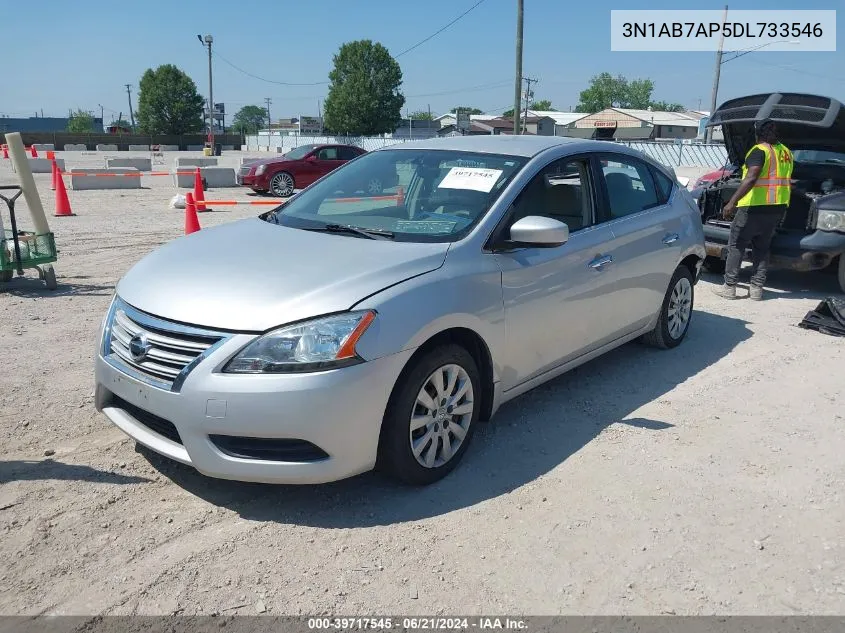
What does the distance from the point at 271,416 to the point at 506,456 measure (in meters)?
1.52

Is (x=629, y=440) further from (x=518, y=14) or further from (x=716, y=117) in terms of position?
(x=518, y=14)

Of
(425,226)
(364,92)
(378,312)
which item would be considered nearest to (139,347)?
(378,312)

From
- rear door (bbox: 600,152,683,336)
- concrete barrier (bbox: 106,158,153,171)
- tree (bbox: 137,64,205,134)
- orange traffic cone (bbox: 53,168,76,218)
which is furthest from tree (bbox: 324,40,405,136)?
rear door (bbox: 600,152,683,336)

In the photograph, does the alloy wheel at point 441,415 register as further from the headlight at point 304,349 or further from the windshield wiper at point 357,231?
the windshield wiper at point 357,231

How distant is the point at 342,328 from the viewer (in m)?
3.06

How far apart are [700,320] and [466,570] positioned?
15.9ft

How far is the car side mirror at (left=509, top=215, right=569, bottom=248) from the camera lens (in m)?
3.74

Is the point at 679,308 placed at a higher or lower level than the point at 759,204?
lower

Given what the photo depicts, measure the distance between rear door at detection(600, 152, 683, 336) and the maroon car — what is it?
13299 mm

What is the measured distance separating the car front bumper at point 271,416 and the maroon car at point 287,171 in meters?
15.3

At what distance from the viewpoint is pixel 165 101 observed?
78438 millimetres

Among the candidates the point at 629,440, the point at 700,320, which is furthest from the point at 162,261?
the point at 700,320

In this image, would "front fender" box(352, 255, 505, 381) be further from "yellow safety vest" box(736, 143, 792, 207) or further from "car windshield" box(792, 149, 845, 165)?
"car windshield" box(792, 149, 845, 165)

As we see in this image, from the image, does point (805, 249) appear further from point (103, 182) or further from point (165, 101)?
point (165, 101)
